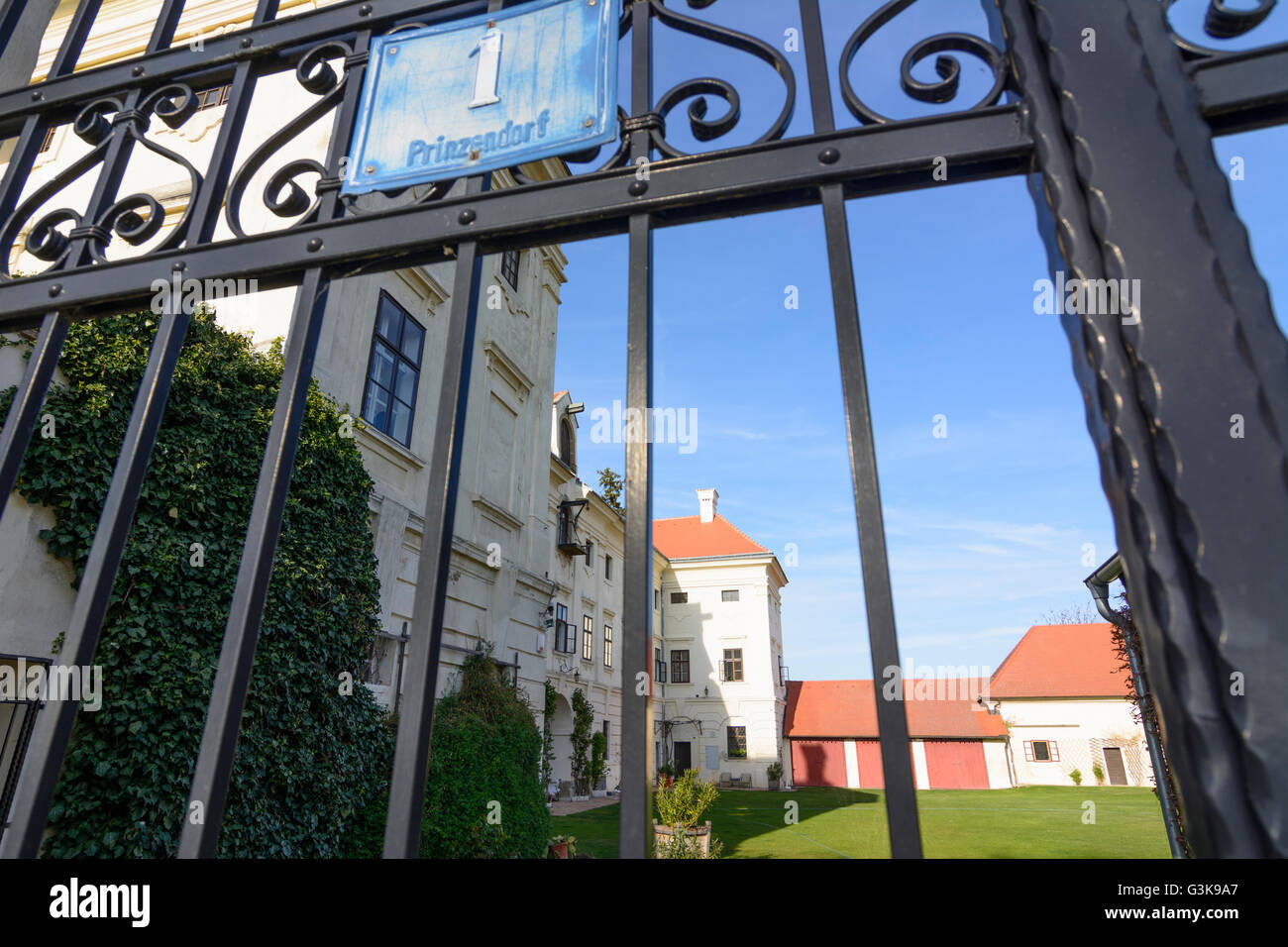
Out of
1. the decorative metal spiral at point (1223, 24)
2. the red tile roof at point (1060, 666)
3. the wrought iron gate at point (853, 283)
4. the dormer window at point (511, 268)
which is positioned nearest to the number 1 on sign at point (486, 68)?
the wrought iron gate at point (853, 283)

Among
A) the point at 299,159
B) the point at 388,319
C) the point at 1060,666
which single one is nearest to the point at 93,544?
the point at 299,159

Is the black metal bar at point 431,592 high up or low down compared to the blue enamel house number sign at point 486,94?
down

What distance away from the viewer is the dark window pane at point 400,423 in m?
9.92

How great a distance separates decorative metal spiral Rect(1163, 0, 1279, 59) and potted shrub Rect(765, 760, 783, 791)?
34.6 metres

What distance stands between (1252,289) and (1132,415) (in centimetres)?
28

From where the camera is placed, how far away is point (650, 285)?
4.96 feet

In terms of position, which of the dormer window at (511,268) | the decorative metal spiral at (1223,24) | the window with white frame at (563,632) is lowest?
the decorative metal spiral at (1223,24)

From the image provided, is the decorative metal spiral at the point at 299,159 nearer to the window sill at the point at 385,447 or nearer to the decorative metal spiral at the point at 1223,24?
the decorative metal spiral at the point at 1223,24

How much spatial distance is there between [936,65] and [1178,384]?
851 mm

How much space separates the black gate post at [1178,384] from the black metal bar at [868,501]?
0.31m

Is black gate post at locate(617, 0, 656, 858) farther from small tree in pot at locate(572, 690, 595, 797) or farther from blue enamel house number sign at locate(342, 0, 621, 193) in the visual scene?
small tree in pot at locate(572, 690, 595, 797)

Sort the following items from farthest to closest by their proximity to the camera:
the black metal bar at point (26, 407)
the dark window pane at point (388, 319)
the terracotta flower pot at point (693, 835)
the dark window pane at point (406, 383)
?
the dark window pane at point (406, 383)
the terracotta flower pot at point (693, 835)
the dark window pane at point (388, 319)
the black metal bar at point (26, 407)

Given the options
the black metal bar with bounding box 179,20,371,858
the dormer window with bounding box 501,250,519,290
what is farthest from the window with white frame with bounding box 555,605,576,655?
the black metal bar with bounding box 179,20,371,858
